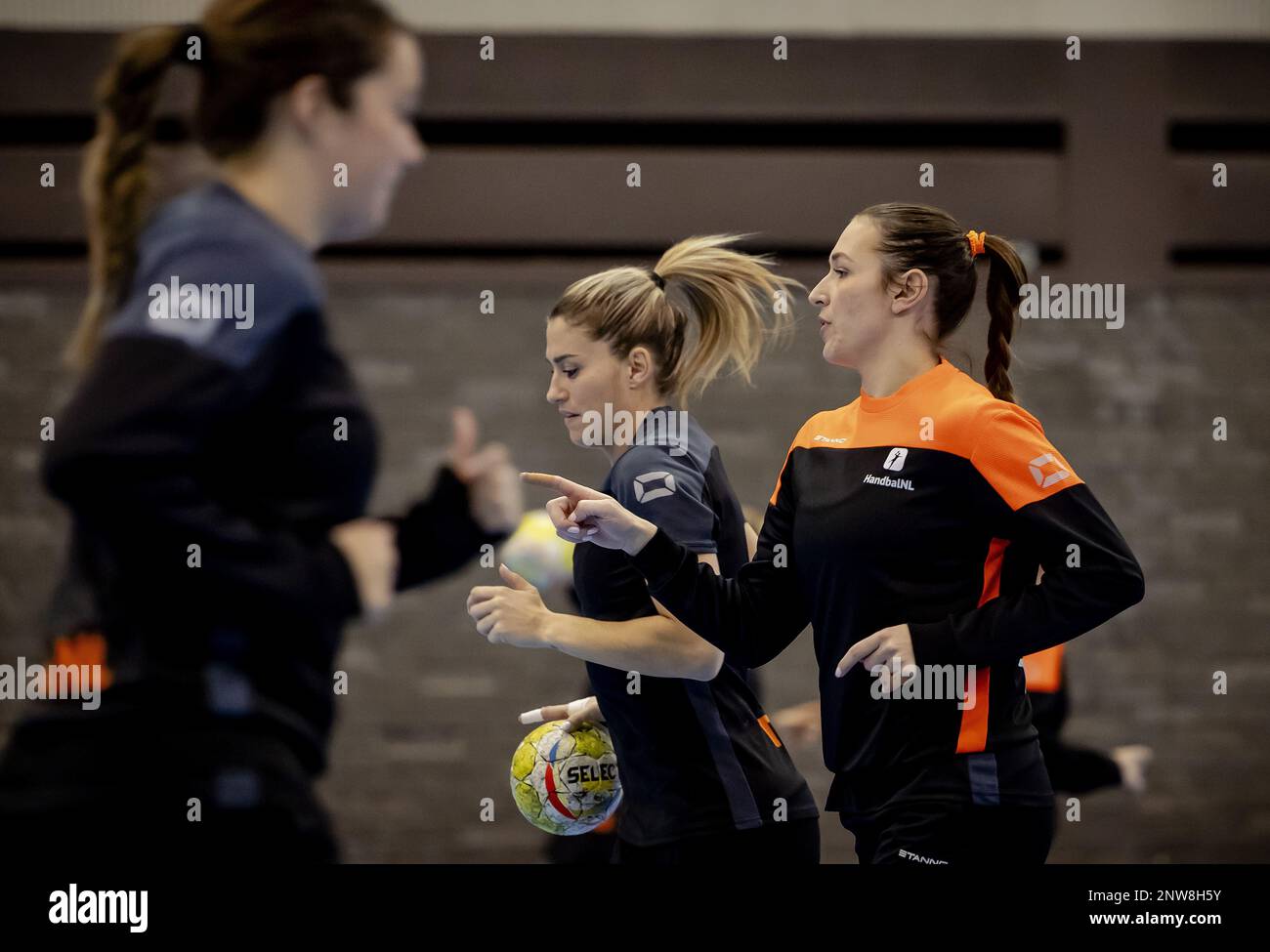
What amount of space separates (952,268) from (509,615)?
0.96 meters

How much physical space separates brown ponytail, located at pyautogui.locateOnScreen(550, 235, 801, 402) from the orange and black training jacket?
37cm

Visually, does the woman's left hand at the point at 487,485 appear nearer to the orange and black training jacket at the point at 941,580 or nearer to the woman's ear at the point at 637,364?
the orange and black training jacket at the point at 941,580

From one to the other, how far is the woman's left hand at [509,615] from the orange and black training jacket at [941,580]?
0.73 ft

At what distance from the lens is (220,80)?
1.53 metres

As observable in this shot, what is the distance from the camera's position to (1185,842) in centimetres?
471

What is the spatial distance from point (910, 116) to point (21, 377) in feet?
10.8

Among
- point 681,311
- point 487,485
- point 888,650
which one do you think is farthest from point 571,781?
point 487,485

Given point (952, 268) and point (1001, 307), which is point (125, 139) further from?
point (1001, 307)

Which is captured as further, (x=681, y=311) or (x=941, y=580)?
(x=681, y=311)

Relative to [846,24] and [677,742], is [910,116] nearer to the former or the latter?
[846,24]

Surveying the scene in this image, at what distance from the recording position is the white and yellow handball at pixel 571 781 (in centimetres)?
241

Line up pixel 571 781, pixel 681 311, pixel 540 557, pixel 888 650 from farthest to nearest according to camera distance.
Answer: pixel 540 557 → pixel 681 311 → pixel 571 781 → pixel 888 650

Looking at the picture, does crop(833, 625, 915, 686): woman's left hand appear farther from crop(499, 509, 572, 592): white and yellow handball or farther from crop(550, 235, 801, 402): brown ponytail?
crop(499, 509, 572, 592): white and yellow handball
